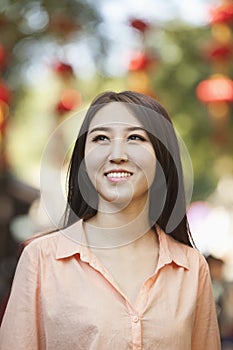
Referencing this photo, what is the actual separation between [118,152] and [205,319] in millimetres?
564

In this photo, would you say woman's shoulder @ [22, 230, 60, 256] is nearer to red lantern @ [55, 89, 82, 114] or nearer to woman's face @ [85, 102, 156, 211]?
woman's face @ [85, 102, 156, 211]

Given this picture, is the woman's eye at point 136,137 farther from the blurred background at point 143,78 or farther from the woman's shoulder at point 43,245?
the blurred background at point 143,78

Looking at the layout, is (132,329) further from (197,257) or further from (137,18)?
(137,18)

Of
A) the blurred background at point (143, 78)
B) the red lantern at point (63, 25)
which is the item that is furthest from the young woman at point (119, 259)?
the red lantern at point (63, 25)

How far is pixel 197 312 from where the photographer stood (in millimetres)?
2441

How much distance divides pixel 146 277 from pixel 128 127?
16.8 inches

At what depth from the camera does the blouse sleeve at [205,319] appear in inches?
96.3

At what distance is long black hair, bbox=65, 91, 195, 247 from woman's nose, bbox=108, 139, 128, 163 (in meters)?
0.09

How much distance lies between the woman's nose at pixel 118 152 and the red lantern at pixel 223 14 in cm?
379

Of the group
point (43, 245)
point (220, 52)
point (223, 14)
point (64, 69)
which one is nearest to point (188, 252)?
point (43, 245)

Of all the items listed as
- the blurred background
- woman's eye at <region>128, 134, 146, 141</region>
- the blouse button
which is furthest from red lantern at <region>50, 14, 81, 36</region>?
the blouse button

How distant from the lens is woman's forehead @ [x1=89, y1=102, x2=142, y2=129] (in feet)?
7.87

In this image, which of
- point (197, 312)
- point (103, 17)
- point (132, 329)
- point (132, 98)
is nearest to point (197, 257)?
point (197, 312)

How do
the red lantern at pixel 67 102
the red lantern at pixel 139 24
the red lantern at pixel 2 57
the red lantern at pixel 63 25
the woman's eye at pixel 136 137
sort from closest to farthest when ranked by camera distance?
the woman's eye at pixel 136 137 < the red lantern at pixel 139 24 < the red lantern at pixel 2 57 < the red lantern at pixel 63 25 < the red lantern at pixel 67 102
